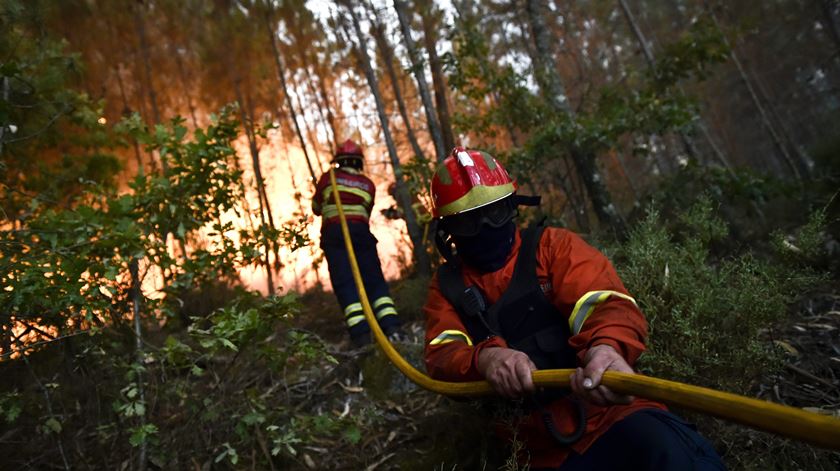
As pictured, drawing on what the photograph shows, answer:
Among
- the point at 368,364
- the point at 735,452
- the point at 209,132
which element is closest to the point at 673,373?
the point at 735,452

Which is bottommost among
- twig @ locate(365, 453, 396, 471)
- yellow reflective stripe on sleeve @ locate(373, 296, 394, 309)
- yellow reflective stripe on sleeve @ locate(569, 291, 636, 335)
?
twig @ locate(365, 453, 396, 471)

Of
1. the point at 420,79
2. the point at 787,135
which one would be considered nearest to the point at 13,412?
the point at 420,79

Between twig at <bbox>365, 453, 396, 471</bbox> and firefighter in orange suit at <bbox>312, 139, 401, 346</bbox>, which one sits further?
firefighter in orange suit at <bbox>312, 139, 401, 346</bbox>

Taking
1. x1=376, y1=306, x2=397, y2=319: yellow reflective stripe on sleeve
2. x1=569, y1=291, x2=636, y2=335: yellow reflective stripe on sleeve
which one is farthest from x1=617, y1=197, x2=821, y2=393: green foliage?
x1=376, y1=306, x2=397, y2=319: yellow reflective stripe on sleeve

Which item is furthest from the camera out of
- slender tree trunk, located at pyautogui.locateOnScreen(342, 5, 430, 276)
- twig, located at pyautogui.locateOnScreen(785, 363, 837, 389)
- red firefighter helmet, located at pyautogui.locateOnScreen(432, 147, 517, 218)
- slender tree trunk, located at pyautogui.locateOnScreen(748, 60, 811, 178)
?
slender tree trunk, located at pyautogui.locateOnScreen(748, 60, 811, 178)

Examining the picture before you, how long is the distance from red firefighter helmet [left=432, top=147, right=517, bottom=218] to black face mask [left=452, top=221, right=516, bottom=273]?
0.14 metres

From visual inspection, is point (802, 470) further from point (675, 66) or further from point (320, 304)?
point (320, 304)

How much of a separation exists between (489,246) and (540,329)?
17.8 inches

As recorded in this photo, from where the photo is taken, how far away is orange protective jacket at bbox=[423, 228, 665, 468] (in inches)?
67.5

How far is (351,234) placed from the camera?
17.8 feet

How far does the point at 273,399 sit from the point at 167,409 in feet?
2.81

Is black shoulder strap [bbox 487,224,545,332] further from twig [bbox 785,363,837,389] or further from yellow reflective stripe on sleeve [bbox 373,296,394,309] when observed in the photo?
yellow reflective stripe on sleeve [bbox 373,296,394,309]

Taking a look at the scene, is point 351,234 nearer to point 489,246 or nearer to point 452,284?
point 452,284

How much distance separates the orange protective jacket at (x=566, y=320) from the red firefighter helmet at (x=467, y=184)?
12.2 inches
